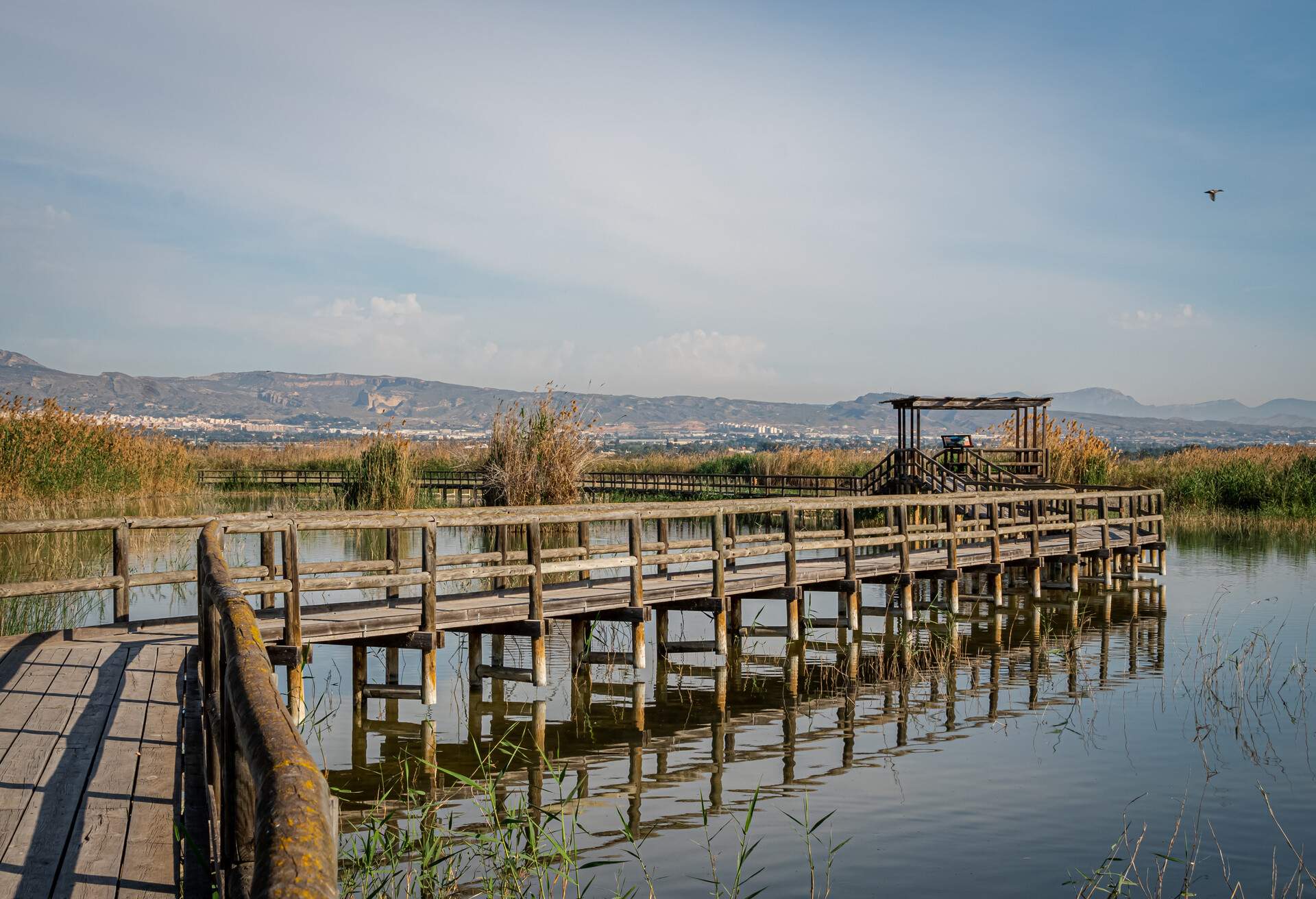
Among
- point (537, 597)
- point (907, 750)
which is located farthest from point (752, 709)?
point (537, 597)

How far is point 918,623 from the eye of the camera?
17234mm

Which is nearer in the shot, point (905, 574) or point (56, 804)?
point (56, 804)

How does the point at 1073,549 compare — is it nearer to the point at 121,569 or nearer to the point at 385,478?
Answer: the point at 121,569

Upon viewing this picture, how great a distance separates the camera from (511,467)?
25.7 metres

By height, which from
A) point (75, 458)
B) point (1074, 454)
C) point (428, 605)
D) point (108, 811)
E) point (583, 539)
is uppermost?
point (75, 458)

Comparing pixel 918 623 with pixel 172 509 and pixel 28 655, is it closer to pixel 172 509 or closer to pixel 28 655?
pixel 28 655

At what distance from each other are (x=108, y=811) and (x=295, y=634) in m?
4.53

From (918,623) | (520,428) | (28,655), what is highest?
(520,428)

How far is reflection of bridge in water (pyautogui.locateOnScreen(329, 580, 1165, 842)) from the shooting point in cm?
916

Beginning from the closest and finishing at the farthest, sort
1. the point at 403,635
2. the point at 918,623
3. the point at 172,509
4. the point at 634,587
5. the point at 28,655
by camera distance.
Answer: the point at 28,655 < the point at 403,635 < the point at 634,587 < the point at 918,623 < the point at 172,509

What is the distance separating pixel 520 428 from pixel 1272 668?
1649 centimetres

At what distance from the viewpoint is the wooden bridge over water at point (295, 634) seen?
11.7 feet

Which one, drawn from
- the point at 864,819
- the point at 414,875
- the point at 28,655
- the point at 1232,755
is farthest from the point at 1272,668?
the point at 28,655

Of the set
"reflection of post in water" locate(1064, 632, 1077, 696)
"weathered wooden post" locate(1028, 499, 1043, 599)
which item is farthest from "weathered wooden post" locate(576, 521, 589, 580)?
"weathered wooden post" locate(1028, 499, 1043, 599)
